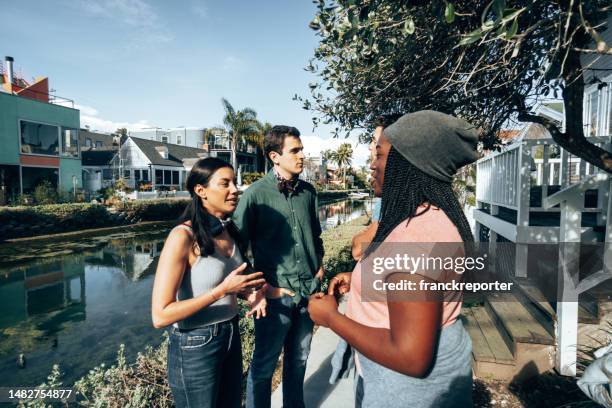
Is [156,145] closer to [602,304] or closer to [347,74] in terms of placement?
[347,74]

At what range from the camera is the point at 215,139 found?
47406 millimetres

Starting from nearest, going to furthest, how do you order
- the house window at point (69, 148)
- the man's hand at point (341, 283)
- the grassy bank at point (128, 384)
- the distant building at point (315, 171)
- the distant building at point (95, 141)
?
the man's hand at point (341, 283) → the grassy bank at point (128, 384) → the house window at point (69, 148) → the distant building at point (95, 141) → the distant building at point (315, 171)

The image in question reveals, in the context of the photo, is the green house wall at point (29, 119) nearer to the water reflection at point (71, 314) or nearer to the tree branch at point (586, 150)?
the water reflection at point (71, 314)

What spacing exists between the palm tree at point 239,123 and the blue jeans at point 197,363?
41.9m

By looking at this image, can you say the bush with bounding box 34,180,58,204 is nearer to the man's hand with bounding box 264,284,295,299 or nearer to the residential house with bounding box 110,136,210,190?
the residential house with bounding box 110,136,210,190

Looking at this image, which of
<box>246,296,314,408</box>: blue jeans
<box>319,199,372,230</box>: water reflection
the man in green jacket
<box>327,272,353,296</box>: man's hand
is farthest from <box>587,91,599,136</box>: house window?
<box>319,199,372,230</box>: water reflection

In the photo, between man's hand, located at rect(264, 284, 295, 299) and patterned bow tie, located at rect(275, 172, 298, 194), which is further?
patterned bow tie, located at rect(275, 172, 298, 194)

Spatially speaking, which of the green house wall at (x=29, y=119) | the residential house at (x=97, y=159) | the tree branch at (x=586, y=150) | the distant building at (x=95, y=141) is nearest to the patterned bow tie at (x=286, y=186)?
the tree branch at (x=586, y=150)

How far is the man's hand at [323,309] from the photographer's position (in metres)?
1.42

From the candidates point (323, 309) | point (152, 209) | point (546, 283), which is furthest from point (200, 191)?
point (152, 209)

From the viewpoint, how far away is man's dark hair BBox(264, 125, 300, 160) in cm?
320

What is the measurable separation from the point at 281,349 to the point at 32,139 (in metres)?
28.0

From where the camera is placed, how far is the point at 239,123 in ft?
138

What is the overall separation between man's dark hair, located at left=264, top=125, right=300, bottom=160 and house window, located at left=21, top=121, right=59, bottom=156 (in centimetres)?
2559
